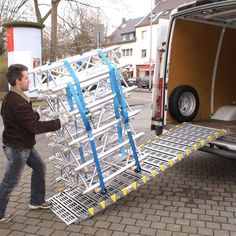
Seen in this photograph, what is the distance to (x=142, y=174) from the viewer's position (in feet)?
15.1

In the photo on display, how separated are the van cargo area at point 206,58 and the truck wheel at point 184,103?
0.10 metres

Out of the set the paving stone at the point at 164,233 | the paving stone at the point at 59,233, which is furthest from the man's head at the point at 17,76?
the paving stone at the point at 164,233

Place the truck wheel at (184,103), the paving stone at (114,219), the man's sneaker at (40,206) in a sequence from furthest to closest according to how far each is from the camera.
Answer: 1. the truck wheel at (184,103)
2. the man's sneaker at (40,206)
3. the paving stone at (114,219)

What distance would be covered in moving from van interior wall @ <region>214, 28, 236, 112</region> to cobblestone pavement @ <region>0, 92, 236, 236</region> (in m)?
1.87

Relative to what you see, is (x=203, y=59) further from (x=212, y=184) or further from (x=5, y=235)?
(x=5, y=235)

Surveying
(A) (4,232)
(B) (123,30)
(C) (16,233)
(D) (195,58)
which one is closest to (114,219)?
(C) (16,233)

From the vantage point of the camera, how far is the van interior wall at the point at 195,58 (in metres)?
6.06

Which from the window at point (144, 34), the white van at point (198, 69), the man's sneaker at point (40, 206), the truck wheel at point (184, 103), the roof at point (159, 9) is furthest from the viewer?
the window at point (144, 34)

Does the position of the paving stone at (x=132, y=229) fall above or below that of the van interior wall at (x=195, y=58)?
below

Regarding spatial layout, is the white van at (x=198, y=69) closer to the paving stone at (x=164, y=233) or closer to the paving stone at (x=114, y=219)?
the paving stone at (x=114, y=219)

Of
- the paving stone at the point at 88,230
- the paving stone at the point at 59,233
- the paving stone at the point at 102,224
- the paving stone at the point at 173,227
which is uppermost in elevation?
the paving stone at the point at 173,227

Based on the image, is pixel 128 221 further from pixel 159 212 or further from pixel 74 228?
pixel 74 228

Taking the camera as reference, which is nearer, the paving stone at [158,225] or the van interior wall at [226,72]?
the paving stone at [158,225]

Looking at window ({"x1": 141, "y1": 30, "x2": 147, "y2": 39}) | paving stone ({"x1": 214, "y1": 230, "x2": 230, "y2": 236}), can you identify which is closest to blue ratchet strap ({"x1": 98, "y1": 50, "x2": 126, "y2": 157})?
paving stone ({"x1": 214, "y1": 230, "x2": 230, "y2": 236})
